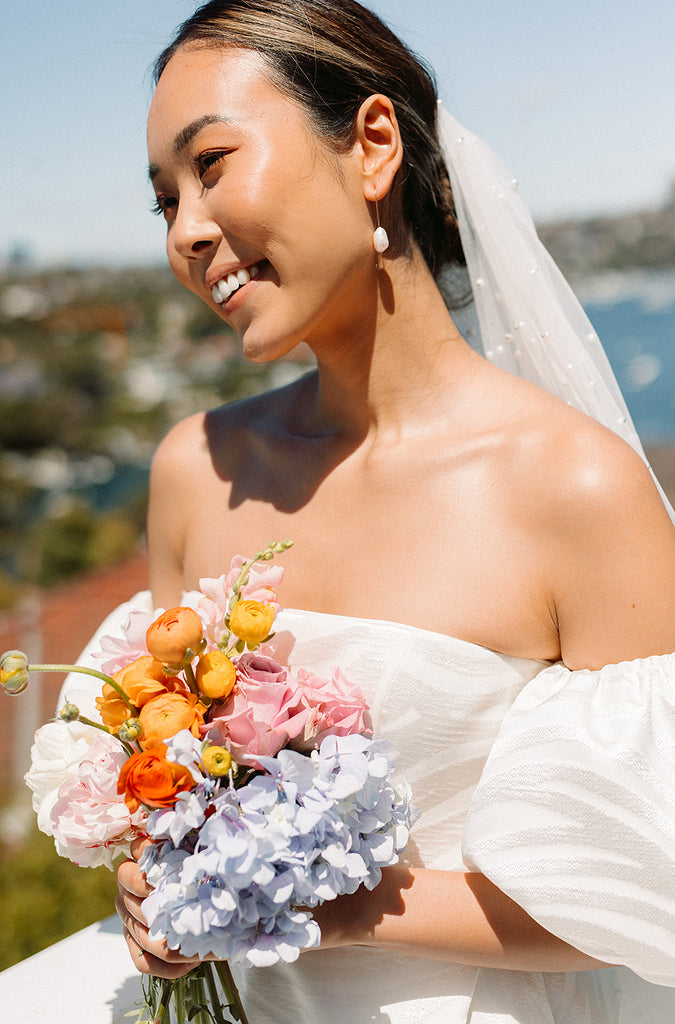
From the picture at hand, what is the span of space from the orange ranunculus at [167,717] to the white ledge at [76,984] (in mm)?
1101

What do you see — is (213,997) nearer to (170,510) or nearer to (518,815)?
(518,815)

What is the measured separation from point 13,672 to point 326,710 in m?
0.50

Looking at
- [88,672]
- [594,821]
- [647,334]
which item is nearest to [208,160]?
[88,672]

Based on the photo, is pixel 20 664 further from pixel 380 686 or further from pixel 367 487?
pixel 367 487

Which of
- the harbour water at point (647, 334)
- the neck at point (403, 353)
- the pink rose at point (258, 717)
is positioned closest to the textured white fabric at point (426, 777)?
the pink rose at point (258, 717)

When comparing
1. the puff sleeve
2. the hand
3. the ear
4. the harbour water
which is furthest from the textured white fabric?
the harbour water

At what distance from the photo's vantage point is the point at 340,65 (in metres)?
1.74

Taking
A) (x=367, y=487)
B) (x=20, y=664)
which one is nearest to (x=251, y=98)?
(x=367, y=487)

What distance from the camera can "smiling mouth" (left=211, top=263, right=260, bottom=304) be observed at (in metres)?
1.70

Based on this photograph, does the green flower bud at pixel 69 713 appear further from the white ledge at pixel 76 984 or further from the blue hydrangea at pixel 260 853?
the white ledge at pixel 76 984

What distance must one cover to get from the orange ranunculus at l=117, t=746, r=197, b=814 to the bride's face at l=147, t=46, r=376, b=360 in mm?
790

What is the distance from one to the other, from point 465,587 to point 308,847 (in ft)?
1.97

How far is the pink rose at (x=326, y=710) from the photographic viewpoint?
1.44m

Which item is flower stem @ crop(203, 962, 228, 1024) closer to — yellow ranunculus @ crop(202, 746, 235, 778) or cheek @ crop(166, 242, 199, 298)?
yellow ranunculus @ crop(202, 746, 235, 778)
